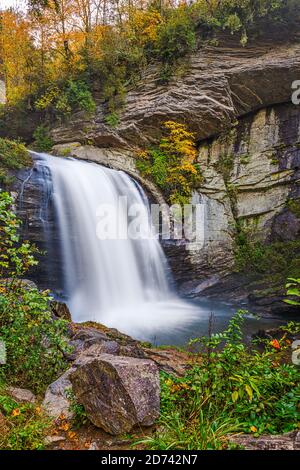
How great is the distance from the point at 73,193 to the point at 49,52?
9.30 meters

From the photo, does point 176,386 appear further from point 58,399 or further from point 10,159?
point 10,159

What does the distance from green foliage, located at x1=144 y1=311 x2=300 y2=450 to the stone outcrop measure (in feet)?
36.3

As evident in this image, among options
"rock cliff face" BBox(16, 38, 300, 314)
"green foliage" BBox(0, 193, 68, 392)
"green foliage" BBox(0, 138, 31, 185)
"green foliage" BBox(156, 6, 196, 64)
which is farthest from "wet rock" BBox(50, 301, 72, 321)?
"green foliage" BBox(156, 6, 196, 64)

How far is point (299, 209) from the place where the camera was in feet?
39.7

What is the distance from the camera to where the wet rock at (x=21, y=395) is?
3.15m

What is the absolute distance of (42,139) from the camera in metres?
13.4

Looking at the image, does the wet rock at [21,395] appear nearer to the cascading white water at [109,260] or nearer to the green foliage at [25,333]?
the green foliage at [25,333]

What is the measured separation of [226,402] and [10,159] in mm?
8590

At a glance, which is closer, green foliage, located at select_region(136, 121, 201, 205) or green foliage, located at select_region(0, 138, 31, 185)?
green foliage, located at select_region(0, 138, 31, 185)

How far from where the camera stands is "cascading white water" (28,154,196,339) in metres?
9.16

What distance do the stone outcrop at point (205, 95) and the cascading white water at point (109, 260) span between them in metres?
2.00

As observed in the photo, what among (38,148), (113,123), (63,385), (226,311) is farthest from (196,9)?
(63,385)

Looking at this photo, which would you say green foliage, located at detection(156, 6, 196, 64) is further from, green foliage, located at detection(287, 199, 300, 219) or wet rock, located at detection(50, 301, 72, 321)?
wet rock, located at detection(50, 301, 72, 321)

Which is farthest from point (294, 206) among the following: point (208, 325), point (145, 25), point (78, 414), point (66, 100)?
point (78, 414)
